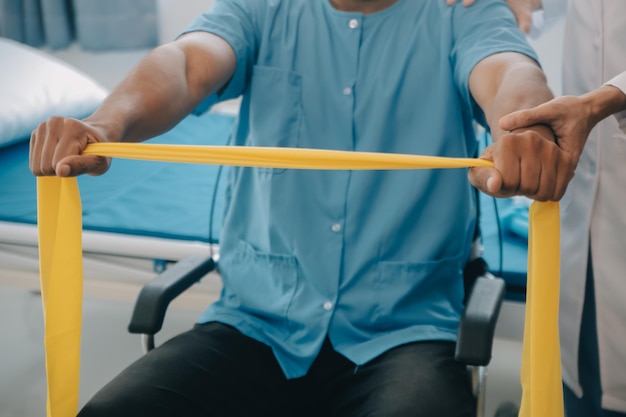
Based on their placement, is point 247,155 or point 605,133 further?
point 605,133

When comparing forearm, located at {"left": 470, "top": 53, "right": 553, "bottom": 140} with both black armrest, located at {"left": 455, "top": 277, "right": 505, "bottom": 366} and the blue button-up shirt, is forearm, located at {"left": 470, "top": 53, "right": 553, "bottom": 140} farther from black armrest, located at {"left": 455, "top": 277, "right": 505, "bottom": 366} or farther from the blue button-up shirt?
black armrest, located at {"left": 455, "top": 277, "right": 505, "bottom": 366}

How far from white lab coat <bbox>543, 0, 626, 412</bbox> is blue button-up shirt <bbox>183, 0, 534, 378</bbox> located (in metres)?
0.14

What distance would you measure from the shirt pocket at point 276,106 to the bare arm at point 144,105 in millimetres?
72

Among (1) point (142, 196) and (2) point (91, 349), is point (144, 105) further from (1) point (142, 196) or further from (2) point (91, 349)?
(2) point (91, 349)

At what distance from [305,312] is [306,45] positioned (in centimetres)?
56

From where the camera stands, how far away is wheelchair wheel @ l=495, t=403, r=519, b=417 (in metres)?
2.02

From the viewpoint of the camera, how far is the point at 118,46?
3.25 metres

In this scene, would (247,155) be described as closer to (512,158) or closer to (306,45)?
(512,158)

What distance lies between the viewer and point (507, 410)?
2.04 metres

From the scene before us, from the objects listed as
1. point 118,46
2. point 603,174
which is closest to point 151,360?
point 603,174

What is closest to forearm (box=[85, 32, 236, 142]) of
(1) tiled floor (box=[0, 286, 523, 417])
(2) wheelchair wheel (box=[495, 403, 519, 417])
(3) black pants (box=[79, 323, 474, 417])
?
(3) black pants (box=[79, 323, 474, 417])

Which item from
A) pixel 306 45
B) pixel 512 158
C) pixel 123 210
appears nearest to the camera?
pixel 512 158

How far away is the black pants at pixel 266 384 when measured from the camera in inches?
47.5

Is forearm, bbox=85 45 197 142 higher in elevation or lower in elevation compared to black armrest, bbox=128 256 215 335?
higher
